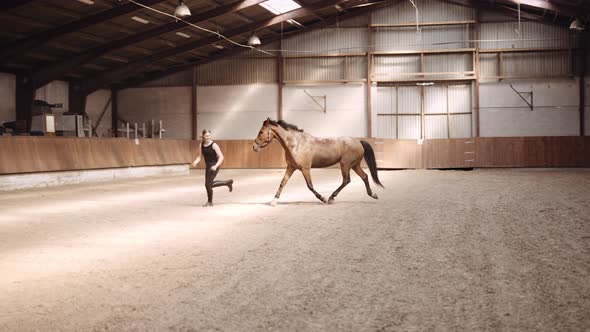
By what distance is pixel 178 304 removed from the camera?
4062mm

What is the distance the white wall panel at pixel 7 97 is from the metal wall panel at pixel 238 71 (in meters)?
10.0

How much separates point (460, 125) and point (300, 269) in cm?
2546

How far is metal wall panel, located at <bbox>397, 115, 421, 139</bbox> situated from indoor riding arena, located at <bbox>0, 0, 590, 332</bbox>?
119 millimetres

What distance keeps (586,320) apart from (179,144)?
2370 centimetres

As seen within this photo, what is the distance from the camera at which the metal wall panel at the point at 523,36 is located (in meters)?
28.1

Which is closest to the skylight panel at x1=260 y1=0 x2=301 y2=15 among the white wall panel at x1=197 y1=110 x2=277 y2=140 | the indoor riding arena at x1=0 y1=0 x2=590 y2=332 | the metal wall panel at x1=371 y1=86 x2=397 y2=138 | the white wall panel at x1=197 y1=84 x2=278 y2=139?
the indoor riding arena at x1=0 y1=0 x2=590 y2=332

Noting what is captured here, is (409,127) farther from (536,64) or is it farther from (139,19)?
(139,19)

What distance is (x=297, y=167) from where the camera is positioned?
10812 millimetres

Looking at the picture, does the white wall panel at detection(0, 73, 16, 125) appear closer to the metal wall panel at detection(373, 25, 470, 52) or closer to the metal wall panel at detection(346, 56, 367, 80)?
the metal wall panel at detection(346, 56, 367, 80)

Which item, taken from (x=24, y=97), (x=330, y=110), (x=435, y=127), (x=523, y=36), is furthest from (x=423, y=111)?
(x=24, y=97)

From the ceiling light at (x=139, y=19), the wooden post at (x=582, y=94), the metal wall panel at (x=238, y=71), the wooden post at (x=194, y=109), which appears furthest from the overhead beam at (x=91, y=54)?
the wooden post at (x=582, y=94)

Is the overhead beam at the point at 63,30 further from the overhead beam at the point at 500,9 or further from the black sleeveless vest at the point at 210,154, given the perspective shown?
the overhead beam at the point at 500,9

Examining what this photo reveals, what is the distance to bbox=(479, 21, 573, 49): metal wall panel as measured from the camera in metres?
28.1

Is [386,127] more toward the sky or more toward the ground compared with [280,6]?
more toward the ground
